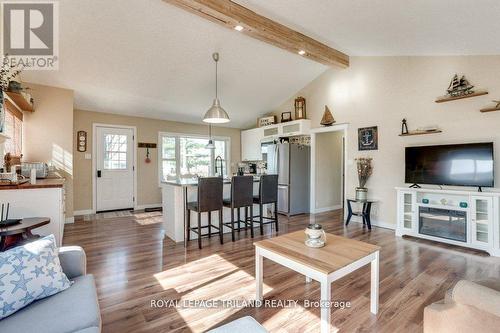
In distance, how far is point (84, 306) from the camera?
51.2 inches

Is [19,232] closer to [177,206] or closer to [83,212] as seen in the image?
[177,206]

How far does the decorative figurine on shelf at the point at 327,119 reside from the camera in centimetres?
548

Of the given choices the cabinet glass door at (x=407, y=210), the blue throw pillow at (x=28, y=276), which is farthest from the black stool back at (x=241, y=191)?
the cabinet glass door at (x=407, y=210)

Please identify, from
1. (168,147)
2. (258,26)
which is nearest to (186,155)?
(168,147)

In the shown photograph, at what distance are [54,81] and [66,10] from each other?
74.6 inches

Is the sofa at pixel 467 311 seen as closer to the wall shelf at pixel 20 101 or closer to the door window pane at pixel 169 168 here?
the wall shelf at pixel 20 101

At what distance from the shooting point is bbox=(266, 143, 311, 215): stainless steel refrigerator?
5684 millimetres

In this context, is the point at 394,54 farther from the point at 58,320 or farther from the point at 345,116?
the point at 58,320

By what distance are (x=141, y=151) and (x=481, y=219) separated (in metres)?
6.88

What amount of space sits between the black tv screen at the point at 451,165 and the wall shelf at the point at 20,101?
6039 millimetres

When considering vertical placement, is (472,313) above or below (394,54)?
below

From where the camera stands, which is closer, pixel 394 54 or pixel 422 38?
pixel 422 38

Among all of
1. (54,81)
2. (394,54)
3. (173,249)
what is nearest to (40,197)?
(173,249)

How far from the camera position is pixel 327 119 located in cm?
552
